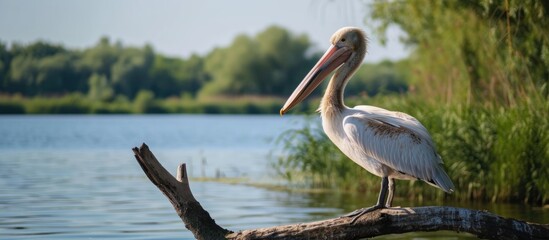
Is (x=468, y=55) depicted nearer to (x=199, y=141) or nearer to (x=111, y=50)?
(x=199, y=141)

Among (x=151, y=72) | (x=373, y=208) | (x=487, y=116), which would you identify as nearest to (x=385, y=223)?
(x=373, y=208)

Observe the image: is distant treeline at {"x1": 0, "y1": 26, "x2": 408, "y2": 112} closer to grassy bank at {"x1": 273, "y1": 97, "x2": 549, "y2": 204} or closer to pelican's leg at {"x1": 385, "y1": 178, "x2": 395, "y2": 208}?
grassy bank at {"x1": 273, "y1": 97, "x2": 549, "y2": 204}

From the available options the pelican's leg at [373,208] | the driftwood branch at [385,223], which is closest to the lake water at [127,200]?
the driftwood branch at [385,223]

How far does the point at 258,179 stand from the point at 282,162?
3058 mm

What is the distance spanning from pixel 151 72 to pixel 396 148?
7217 centimetres

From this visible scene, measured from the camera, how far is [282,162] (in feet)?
49.5

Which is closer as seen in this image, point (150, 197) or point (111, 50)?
point (150, 197)

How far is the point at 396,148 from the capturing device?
7.97m

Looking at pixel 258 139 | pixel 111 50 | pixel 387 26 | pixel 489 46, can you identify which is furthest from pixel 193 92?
pixel 489 46

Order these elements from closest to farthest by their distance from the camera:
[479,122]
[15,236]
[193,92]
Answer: [15,236] → [479,122] → [193,92]

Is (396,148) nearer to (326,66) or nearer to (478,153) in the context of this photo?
(326,66)

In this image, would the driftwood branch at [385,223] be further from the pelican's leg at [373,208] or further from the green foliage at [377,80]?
the green foliage at [377,80]

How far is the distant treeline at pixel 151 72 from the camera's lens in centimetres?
6725

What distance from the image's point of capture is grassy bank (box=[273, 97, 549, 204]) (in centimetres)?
1262
